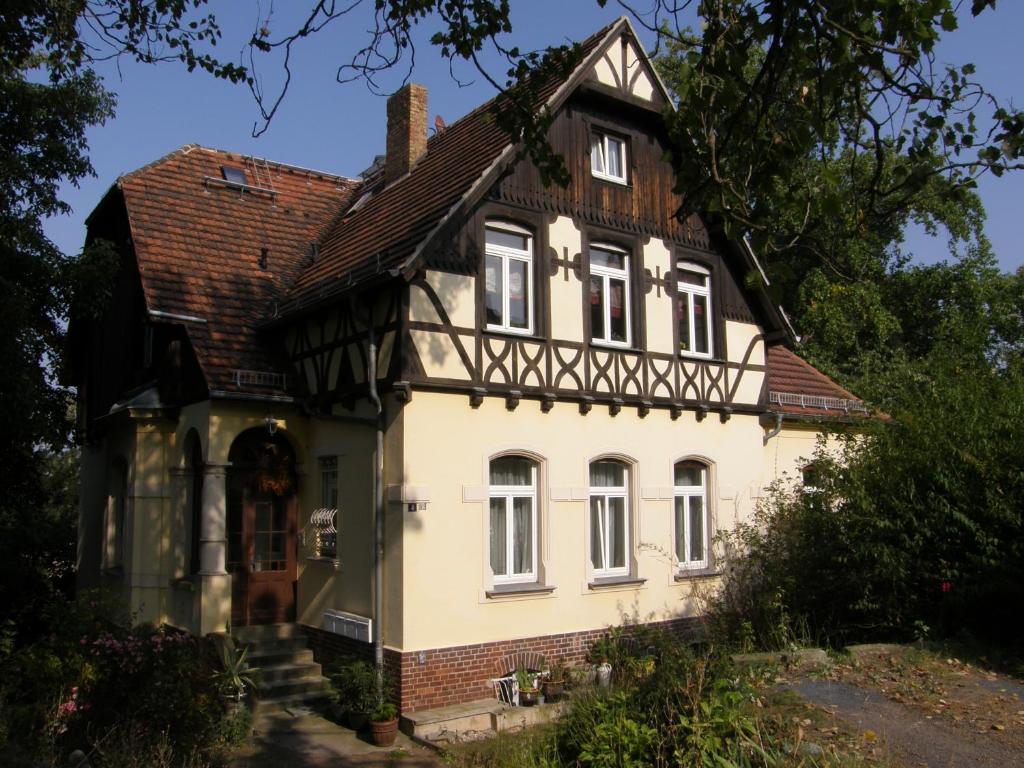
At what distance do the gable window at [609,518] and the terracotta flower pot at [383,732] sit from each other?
3971mm

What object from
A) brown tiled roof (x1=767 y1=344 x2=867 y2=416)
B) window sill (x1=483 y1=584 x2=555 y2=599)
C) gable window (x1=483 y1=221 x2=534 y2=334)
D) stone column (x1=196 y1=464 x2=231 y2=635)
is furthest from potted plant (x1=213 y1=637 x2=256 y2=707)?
brown tiled roof (x1=767 y1=344 x2=867 y2=416)

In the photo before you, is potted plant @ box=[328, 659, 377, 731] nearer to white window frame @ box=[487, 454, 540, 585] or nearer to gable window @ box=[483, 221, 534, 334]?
white window frame @ box=[487, 454, 540, 585]

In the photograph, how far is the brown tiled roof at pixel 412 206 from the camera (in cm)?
1218

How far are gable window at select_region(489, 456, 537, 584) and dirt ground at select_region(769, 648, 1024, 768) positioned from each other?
394 centimetres

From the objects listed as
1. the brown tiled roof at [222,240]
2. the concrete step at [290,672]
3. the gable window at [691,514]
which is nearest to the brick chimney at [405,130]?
the brown tiled roof at [222,240]

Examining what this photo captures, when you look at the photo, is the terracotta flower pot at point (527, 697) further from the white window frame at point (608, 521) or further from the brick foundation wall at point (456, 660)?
the white window frame at point (608, 521)

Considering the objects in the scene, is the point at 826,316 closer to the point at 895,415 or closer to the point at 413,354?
the point at 895,415

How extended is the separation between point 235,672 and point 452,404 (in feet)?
13.4

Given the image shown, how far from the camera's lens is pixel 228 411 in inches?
494

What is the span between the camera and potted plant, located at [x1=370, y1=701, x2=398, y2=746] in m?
10.2

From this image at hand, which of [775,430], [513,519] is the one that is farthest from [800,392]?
[513,519]

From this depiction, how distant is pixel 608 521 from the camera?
44.0 feet

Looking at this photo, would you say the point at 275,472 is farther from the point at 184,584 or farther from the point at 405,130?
the point at 405,130

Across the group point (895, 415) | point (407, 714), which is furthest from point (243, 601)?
point (895, 415)
